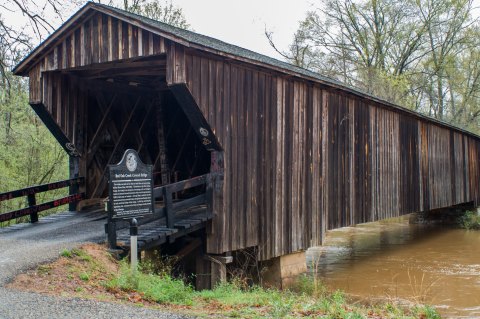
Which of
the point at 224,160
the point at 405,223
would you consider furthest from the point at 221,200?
the point at 405,223

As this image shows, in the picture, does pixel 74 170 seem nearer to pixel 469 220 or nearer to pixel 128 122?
pixel 128 122

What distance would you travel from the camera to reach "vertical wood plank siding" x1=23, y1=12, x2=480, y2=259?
7.80 m

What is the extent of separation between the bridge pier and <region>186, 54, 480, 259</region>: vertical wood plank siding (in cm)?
25

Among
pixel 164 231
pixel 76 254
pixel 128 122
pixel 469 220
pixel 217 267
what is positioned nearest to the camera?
pixel 76 254

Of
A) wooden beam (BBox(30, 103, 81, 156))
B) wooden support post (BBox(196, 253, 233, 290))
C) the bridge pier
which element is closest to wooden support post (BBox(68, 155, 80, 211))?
wooden beam (BBox(30, 103, 81, 156))

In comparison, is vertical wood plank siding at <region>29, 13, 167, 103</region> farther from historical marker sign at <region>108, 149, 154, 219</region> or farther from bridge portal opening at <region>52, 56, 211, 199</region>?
historical marker sign at <region>108, 149, 154, 219</region>

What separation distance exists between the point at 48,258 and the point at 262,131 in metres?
4.24

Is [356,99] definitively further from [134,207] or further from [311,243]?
[134,207]

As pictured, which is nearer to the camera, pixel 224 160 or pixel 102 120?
pixel 224 160

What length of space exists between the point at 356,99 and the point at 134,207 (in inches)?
284

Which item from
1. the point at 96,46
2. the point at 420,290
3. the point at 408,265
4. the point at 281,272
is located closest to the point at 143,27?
the point at 96,46

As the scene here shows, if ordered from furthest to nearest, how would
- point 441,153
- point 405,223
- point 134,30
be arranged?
point 405,223 → point 441,153 → point 134,30

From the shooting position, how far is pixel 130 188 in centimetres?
649

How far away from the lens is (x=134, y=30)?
24.9ft
